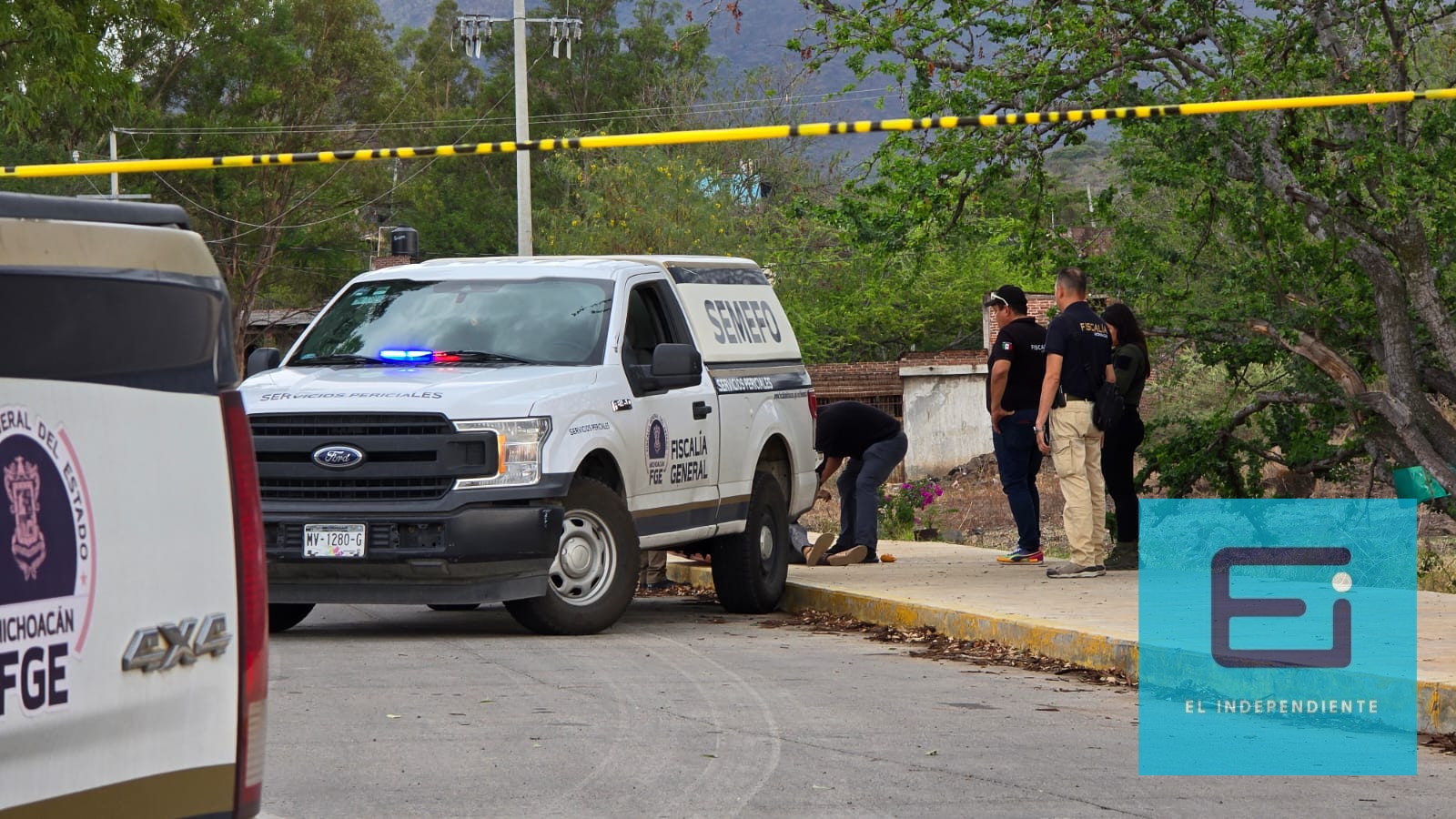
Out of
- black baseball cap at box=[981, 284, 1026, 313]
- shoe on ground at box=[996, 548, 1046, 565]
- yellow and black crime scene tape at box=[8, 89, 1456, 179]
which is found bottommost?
shoe on ground at box=[996, 548, 1046, 565]

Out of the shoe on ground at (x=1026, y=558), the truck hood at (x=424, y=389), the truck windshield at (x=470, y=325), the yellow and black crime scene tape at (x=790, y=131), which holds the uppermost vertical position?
the yellow and black crime scene tape at (x=790, y=131)

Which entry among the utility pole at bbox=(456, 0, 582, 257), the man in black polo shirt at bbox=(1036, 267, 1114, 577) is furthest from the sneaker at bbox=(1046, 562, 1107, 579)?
the utility pole at bbox=(456, 0, 582, 257)

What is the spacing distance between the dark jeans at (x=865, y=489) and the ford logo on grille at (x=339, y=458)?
5.46 meters

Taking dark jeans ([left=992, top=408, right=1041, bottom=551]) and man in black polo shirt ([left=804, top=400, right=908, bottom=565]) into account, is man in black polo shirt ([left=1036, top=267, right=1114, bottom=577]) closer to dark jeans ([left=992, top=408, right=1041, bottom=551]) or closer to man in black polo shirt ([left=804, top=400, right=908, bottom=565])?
dark jeans ([left=992, top=408, right=1041, bottom=551])

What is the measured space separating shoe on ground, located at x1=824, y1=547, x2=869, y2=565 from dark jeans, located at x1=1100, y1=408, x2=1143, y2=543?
2114mm

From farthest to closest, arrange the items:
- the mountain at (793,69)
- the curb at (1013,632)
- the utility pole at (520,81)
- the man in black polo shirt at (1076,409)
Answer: the utility pole at (520,81), the mountain at (793,69), the man in black polo shirt at (1076,409), the curb at (1013,632)

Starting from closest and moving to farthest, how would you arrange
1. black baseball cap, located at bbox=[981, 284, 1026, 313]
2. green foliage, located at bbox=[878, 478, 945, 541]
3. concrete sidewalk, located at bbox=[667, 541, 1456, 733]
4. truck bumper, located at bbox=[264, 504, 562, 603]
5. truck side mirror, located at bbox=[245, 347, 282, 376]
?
concrete sidewalk, located at bbox=[667, 541, 1456, 733] → truck bumper, located at bbox=[264, 504, 562, 603] → truck side mirror, located at bbox=[245, 347, 282, 376] → black baseball cap, located at bbox=[981, 284, 1026, 313] → green foliage, located at bbox=[878, 478, 945, 541]

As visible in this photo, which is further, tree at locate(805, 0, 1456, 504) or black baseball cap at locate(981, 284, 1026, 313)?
black baseball cap at locate(981, 284, 1026, 313)

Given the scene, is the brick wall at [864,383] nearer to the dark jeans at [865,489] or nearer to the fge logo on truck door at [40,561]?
the dark jeans at [865,489]

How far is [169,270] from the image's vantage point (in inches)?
144

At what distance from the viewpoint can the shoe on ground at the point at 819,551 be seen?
49.3 feet

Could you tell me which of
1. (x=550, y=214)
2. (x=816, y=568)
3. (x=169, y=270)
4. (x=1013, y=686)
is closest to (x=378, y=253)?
(x=550, y=214)

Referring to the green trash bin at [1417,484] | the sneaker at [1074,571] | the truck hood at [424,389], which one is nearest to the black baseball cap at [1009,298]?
the sneaker at [1074,571]

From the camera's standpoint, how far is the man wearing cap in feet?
45.8
